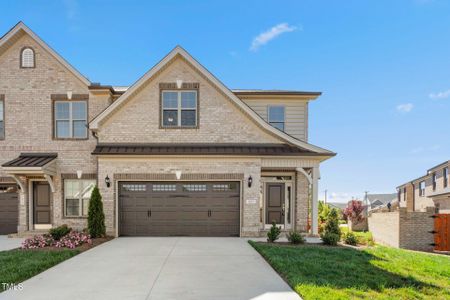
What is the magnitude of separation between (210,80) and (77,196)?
8373 millimetres

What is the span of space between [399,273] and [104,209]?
1110cm

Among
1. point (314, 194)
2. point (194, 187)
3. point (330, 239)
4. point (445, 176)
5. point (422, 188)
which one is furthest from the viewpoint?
point (422, 188)

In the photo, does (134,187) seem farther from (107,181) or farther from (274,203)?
(274,203)

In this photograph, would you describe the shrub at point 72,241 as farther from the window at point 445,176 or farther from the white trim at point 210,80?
the window at point 445,176

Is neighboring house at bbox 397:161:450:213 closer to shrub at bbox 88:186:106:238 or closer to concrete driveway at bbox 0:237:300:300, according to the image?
concrete driveway at bbox 0:237:300:300

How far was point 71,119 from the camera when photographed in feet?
46.6

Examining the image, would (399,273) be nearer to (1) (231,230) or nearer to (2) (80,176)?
(1) (231,230)

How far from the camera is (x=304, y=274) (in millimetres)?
6848

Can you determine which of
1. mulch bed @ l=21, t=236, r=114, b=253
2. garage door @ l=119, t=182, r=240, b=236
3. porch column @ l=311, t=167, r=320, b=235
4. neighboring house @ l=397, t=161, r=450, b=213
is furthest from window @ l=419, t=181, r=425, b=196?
mulch bed @ l=21, t=236, r=114, b=253

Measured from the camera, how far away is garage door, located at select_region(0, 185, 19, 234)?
14.1m

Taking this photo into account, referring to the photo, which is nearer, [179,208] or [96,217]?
[96,217]

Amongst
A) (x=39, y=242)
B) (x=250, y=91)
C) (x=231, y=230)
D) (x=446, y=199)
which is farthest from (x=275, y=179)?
(x=446, y=199)

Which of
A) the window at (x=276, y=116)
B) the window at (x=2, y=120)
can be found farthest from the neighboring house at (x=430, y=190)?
the window at (x=2, y=120)

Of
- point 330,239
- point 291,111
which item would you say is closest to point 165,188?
point 330,239
